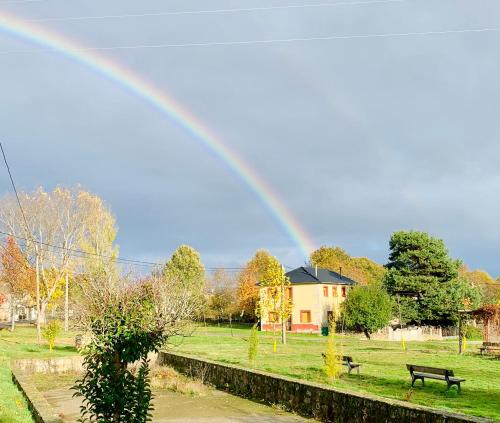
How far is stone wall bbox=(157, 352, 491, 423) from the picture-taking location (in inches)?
405

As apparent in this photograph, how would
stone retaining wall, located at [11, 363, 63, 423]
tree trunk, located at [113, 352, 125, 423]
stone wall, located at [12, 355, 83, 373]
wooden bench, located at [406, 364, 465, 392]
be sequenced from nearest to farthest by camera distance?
tree trunk, located at [113, 352, 125, 423], stone retaining wall, located at [11, 363, 63, 423], wooden bench, located at [406, 364, 465, 392], stone wall, located at [12, 355, 83, 373]

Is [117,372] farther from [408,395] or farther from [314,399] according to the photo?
[408,395]

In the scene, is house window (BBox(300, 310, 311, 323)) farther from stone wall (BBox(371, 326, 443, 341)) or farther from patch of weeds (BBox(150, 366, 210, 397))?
patch of weeds (BBox(150, 366, 210, 397))

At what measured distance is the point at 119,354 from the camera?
9133mm

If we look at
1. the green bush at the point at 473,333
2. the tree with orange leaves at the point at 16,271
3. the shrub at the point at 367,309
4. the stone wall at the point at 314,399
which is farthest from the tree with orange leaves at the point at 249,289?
the stone wall at the point at 314,399

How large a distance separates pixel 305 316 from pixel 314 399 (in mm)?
50797

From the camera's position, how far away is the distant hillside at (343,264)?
304 feet

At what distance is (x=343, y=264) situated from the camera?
95062 millimetres

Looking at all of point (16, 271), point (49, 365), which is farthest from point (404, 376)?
point (16, 271)

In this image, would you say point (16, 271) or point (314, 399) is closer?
point (314, 399)

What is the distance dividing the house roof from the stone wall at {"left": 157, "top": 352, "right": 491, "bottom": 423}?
42820 millimetres

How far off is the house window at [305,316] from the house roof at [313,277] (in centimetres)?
348

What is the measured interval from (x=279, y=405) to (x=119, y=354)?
7.71 m

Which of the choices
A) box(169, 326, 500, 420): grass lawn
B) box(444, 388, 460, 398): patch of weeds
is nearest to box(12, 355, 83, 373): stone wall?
box(169, 326, 500, 420): grass lawn
